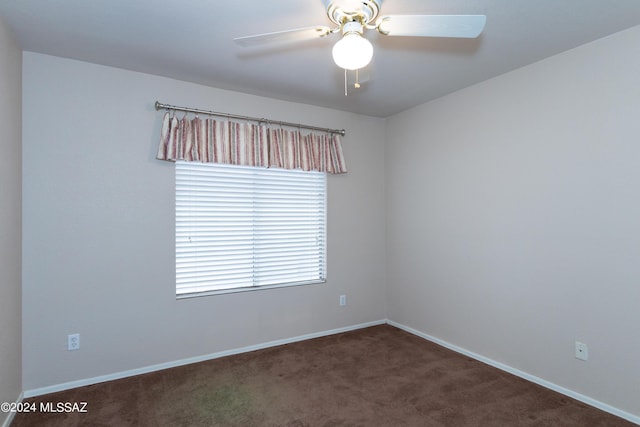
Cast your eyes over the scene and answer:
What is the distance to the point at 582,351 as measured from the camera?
2434 mm

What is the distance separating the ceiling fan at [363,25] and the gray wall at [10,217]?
1.59 meters

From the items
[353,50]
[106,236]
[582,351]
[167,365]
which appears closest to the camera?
[353,50]

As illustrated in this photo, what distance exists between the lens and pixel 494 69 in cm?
282

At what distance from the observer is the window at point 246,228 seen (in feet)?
10.3

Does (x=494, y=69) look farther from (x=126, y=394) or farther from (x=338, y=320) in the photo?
(x=126, y=394)

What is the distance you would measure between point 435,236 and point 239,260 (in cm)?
203

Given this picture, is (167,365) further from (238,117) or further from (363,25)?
(363,25)

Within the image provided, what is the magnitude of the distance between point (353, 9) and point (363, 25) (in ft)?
0.37

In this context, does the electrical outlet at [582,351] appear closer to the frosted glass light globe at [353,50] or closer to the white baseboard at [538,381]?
the white baseboard at [538,381]

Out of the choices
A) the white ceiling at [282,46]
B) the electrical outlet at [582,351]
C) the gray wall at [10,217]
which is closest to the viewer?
the white ceiling at [282,46]

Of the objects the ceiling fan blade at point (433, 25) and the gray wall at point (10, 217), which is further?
the gray wall at point (10, 217)

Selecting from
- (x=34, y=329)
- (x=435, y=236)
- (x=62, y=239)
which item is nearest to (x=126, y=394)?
(x=34, y=329)

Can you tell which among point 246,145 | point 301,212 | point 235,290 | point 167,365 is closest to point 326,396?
point 235,290

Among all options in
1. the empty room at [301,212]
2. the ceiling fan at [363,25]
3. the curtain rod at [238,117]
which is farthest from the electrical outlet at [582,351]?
the curtain rod at [238,117]
